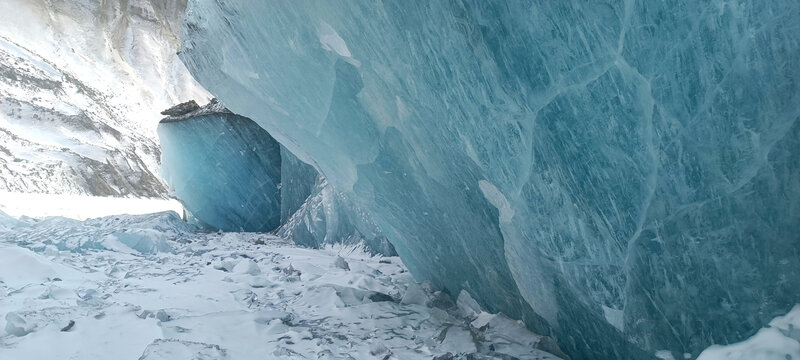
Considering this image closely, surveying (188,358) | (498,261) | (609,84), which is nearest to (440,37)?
(609,84)

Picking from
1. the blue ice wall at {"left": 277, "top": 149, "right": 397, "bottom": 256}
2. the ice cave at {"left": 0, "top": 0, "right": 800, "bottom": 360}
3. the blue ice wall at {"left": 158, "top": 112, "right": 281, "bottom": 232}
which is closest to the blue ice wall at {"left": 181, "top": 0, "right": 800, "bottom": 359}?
the ice cave at {"left": 0, "top": 0, "right": 800, "bottom": 360}

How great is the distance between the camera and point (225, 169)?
7840 mm

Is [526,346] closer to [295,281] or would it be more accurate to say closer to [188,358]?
[188,358]

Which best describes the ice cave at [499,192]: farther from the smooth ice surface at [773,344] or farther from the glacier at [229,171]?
the glacier at [229,171]

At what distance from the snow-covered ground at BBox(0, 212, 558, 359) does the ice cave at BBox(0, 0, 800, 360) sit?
0.05 ft

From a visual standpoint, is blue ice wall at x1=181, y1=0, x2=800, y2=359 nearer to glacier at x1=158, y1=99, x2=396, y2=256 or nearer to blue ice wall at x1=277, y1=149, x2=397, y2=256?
blue ice wall at x1=277, y1=149, x2=397, y2=256

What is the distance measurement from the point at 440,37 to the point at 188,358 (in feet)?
4.62

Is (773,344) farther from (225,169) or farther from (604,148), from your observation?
(225,169)

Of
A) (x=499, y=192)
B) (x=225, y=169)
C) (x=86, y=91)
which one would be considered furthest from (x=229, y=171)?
(x=86, y=91)

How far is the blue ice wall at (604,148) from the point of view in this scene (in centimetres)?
140

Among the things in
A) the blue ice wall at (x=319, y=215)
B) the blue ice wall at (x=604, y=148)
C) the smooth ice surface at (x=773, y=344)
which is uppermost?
the blue ice wall at (x=604, y=148)

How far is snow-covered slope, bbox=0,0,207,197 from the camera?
70.4 feet

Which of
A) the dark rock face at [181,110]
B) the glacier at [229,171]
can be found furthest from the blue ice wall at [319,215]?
the dark rock face at [181,110]

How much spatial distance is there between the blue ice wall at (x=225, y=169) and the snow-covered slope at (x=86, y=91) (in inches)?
565
